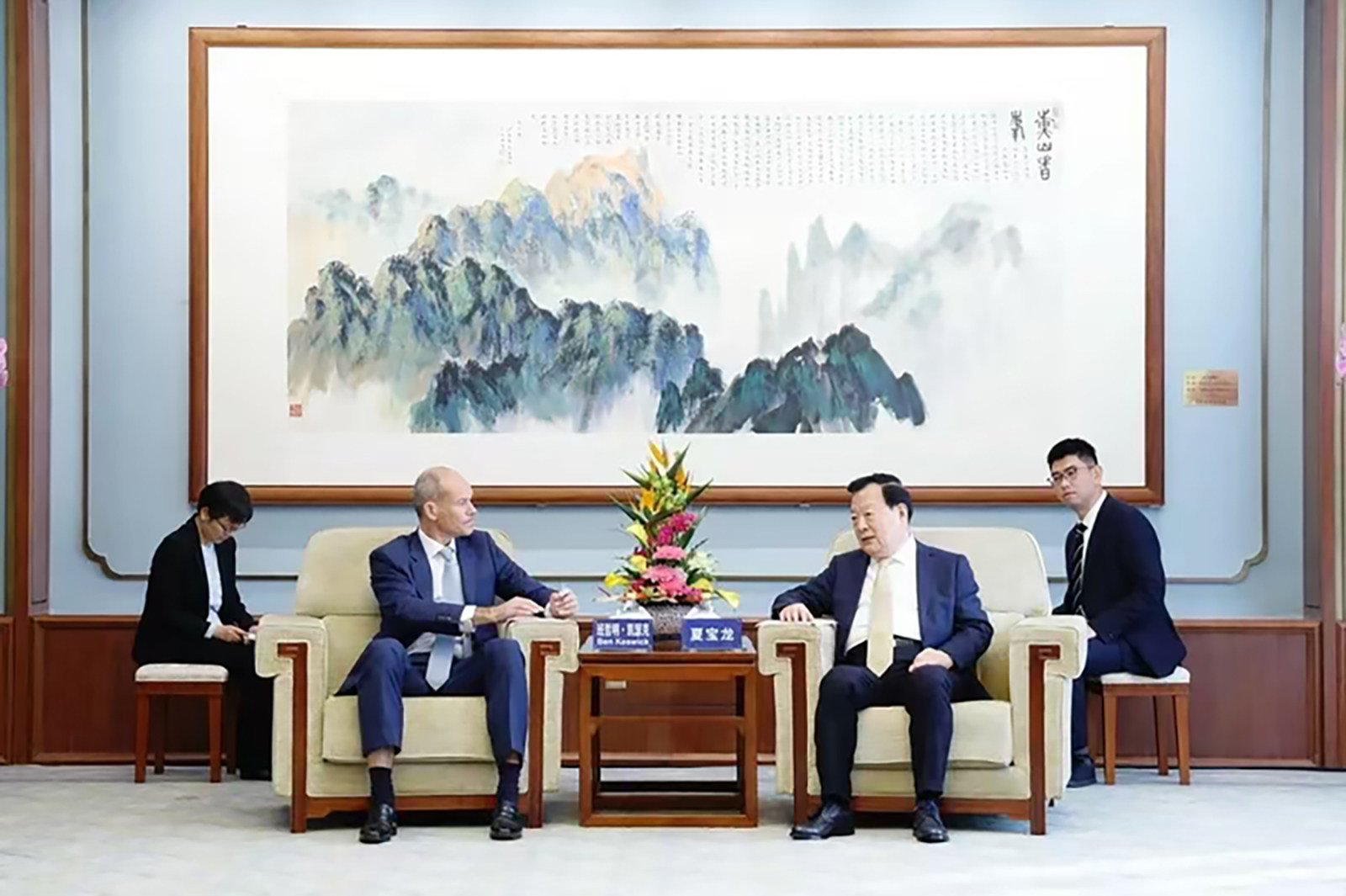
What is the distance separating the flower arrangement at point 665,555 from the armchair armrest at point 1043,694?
92 cm

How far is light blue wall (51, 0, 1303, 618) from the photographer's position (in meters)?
7.30

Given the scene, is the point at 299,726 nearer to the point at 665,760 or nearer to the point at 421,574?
the point at 421,574

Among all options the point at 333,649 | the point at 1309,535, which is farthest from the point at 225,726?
the point at 1309,535

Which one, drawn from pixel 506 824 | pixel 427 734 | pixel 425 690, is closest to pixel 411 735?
pixel 427 734

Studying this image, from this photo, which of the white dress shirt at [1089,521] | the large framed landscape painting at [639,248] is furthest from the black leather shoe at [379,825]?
the white dress shirt at [1089,521]

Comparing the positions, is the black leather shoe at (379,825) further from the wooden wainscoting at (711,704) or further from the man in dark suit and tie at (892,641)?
the wooden wainscoting at (711,704)

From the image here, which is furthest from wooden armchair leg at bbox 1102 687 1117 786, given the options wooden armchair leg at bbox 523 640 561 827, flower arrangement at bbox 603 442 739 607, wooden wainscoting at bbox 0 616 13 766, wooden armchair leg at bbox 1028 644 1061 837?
wooden wainscoting at bbox 0 616 13 766

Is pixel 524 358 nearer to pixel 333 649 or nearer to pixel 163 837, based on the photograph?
pixel 333 649

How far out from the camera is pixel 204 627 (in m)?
6.71

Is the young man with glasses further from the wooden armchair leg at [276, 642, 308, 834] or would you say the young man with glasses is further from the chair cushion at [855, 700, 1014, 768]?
the chair cushion at [855, 700, 1014, 768]

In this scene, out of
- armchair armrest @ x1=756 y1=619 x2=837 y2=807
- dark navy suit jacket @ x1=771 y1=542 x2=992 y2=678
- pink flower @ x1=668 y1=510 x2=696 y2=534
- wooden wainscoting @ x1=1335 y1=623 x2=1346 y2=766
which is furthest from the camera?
wooden wainscoting @ x1=1335 y1=623 x2=1346 y2=766

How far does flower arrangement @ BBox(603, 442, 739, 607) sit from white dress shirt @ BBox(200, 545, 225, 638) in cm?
160

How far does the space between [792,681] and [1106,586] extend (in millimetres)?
1522

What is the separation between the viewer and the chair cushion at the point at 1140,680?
6531 mm
